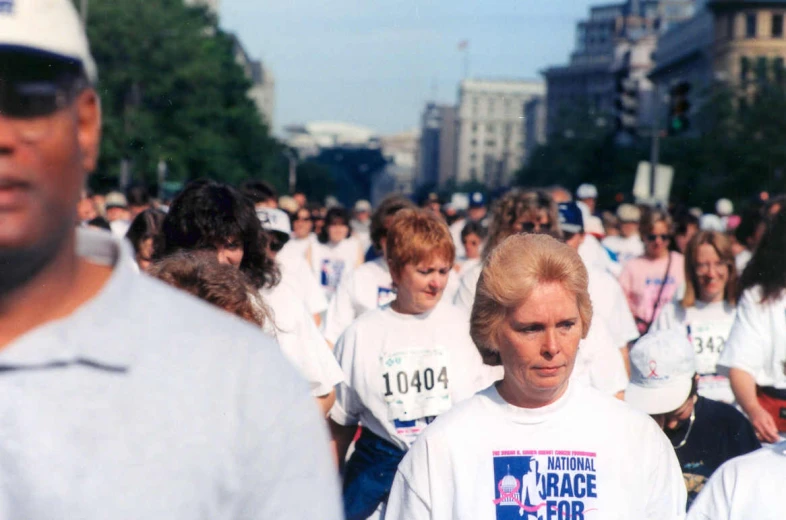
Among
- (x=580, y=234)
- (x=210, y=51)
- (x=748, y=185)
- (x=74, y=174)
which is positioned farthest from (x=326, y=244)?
(x=210, y=51)

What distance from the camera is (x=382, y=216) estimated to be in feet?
29.5

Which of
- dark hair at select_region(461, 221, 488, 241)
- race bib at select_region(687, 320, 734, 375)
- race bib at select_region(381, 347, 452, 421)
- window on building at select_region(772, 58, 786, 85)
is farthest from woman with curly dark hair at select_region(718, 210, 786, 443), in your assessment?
window on building at select_region(772, 58, 786, 85)

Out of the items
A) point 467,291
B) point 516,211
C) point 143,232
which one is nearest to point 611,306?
point 516,211

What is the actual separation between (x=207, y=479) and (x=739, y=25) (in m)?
93.3

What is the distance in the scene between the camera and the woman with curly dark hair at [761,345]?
629 cm

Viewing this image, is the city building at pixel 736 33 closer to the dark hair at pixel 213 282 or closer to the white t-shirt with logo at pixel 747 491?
the dark hair at pixel 213 282

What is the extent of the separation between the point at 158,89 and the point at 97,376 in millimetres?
52533

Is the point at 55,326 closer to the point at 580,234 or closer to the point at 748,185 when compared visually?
the point at 580,234

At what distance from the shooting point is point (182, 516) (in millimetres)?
1611

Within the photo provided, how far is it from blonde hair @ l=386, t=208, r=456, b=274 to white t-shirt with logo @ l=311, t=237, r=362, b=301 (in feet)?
23.9

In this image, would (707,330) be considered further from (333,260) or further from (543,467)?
(333,260)

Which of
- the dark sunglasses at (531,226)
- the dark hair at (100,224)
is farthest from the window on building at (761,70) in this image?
the dark sunglasses at (531,226)

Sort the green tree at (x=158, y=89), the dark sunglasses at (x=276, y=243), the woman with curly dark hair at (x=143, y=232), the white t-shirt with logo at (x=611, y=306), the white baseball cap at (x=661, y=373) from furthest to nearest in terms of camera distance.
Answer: the green tree at (x=158, y=89), the white t-shirt with logo at (x=611, y=306), the woman with curly dark hair at (x=143, y=232), the dark sunglasses at (x=276, y=243), the white baseball cap at (x=661, y=373)

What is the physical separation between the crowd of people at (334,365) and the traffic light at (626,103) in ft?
36.5
